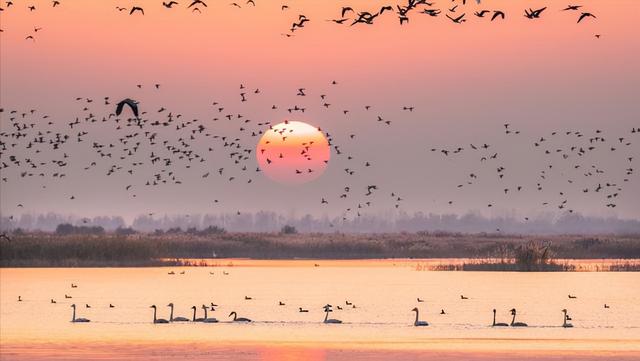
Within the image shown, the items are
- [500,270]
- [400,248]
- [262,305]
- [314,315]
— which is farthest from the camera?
[400,248]

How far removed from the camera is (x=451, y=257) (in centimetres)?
12025

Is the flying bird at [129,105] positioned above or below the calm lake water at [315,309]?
above

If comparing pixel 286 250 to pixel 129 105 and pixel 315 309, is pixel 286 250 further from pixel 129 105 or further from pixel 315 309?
pixel 129 105

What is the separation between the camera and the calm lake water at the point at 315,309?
1521 inches

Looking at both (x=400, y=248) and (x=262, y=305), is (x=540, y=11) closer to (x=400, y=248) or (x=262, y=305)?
(x=262, y=305)

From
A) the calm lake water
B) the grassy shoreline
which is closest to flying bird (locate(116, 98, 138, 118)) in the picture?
the calm lake water

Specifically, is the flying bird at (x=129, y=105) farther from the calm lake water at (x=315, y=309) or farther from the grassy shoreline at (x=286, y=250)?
the grassy shoreline at (x=286, y=250)

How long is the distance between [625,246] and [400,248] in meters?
23.4

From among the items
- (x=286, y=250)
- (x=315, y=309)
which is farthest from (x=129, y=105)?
(x=286, y=250)

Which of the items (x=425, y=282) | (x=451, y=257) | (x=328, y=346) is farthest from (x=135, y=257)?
(x=328, y=346)

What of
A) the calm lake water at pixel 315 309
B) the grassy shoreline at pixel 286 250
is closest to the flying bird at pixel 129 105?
the calm lake water at pixel 315 309

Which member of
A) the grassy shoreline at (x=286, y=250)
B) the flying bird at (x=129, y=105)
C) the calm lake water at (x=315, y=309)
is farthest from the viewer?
the grassy shoreline at (x=286, y=250)

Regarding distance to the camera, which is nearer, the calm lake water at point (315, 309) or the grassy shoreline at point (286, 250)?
the calm lake water at point (315, 309)

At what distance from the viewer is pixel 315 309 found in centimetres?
5478
